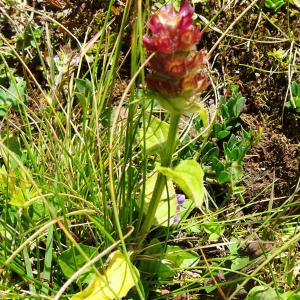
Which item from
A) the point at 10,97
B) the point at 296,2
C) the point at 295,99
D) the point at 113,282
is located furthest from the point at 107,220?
the point at 296,2

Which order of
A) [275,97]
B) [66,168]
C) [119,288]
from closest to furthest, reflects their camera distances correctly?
[119,288] → [66,168] → [275,97]

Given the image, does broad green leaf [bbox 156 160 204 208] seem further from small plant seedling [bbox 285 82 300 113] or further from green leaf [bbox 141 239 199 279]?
small plant seedling [bbox 285 82 300 113]

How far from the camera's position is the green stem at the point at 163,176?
103 cm

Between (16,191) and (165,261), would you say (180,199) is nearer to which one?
(165,261)

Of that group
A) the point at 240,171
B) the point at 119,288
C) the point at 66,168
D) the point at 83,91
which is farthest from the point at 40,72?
the point at 119,288

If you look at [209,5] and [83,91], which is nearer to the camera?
[83,91]

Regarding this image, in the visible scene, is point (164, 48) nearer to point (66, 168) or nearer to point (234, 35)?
point (66, 168)

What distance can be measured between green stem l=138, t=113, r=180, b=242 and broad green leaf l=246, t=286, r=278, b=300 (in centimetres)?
27

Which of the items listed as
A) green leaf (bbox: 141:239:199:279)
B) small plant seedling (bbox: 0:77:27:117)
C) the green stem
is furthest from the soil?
small plant seedling (bbox: 0:77:27:117)

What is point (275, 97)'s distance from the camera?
1.63 m

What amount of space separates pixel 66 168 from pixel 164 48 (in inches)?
18.5

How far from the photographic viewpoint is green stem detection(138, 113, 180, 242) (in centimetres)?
103

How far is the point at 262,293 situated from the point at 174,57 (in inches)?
22.8

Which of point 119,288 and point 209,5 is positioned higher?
point 209,5
